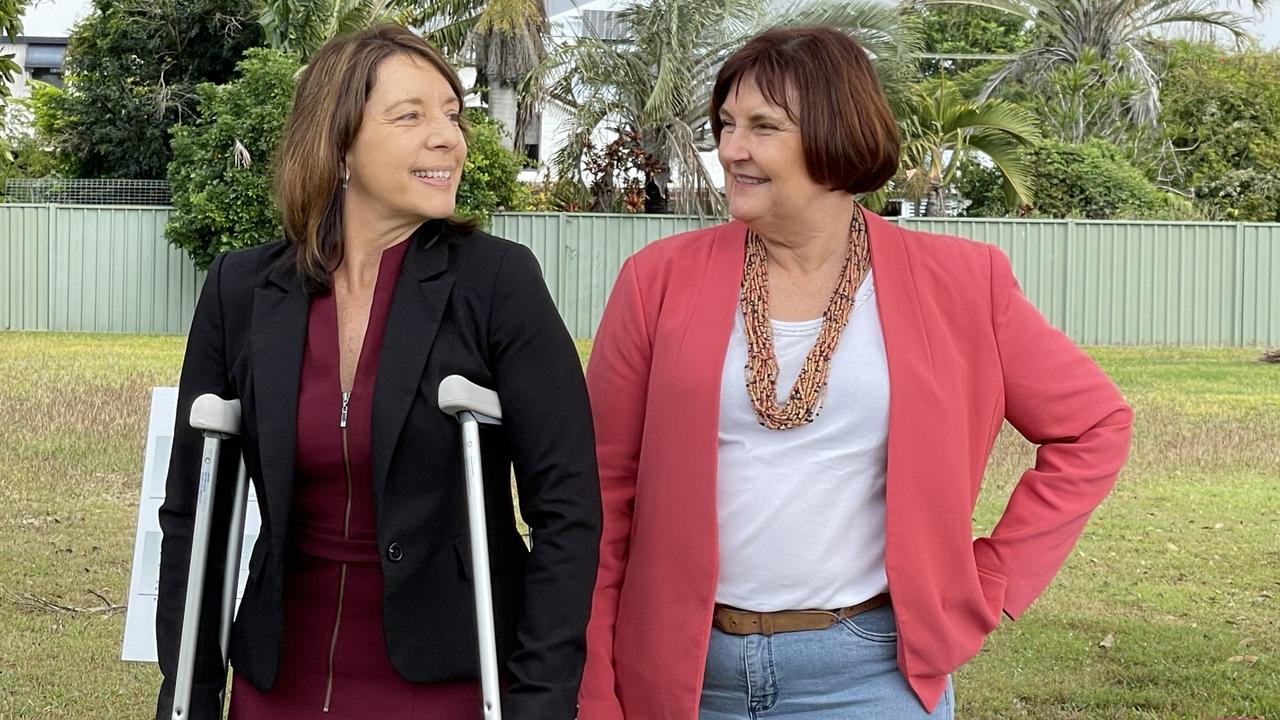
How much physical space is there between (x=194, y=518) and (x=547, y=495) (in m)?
0.57

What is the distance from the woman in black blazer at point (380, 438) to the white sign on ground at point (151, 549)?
5.50 ft

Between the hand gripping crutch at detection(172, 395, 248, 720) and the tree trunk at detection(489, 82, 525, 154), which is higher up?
the tree trunk at detection(489, 82, 525, 154)

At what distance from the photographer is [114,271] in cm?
2559

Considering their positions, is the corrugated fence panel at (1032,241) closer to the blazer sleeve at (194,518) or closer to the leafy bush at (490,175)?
the leafy bush at (490,175)

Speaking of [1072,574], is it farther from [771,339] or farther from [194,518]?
[194,518]

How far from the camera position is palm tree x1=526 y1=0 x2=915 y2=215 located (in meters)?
23.9

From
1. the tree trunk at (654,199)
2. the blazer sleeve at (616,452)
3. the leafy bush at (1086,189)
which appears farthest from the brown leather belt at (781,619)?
the leafy bush at (1086,189)

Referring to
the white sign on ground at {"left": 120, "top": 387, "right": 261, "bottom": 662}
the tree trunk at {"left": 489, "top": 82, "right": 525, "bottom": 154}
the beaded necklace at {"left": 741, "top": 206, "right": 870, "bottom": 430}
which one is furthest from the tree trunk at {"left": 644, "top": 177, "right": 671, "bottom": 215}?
the beaded necklace at {"left": 741, "top": 206, "right": 870, "bottom": 430}

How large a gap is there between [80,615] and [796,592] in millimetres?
5645

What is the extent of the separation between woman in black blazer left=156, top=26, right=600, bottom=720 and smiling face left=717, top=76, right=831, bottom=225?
420mm

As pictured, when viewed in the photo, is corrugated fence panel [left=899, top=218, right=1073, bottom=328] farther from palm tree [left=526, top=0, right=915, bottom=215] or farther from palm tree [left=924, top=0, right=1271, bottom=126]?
palm tree [left=924, top=0, right=1271, bottom=126]

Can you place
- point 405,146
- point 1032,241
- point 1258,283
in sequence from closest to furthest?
1. point 405,146
2. point 1032,241
3. point 1258,283

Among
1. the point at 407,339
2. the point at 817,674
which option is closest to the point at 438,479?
the point at 407,339

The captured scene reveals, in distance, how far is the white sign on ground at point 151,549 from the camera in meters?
4.26
